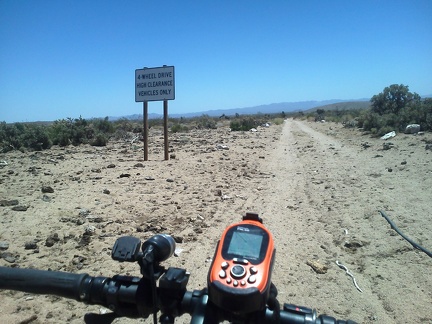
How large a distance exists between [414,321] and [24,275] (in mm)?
2799

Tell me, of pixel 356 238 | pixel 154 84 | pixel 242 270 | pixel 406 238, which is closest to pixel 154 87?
pixel 154 84

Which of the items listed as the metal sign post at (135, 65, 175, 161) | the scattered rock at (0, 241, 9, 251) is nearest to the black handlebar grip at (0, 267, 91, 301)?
the scattered rock at (0, 241, 9, 251)

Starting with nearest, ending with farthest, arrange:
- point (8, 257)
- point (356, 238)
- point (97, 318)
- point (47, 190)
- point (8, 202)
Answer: point (97, 318) → point (8, 257) → point (356, 238) → point (8, 202) → point (47, 190)

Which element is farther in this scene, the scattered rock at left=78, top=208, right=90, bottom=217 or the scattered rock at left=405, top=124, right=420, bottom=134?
the scattered rock at left=405, top=124, right=420, bottom=134

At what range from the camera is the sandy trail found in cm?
282

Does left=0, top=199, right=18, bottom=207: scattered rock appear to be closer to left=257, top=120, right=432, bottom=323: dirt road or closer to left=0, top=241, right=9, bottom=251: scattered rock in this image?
left=0, top=241, right=9, bottom=251: scattered rock

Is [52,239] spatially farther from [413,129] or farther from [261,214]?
[413,129]

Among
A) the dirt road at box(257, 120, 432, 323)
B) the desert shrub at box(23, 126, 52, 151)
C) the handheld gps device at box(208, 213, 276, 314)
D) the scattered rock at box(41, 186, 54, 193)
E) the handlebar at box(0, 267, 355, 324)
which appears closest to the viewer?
the handheld gps device at box(208, 213, 276, 314)

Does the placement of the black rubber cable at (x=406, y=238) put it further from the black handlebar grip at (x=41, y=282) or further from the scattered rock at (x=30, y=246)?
the scattered rock at (x=30, y=246)

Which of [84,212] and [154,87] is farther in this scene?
[154,87]

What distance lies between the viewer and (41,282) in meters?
1.13

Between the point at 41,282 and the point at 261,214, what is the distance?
4.03m

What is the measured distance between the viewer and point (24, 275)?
114 cm

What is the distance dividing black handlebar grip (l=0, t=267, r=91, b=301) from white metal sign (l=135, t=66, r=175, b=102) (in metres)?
8.63
